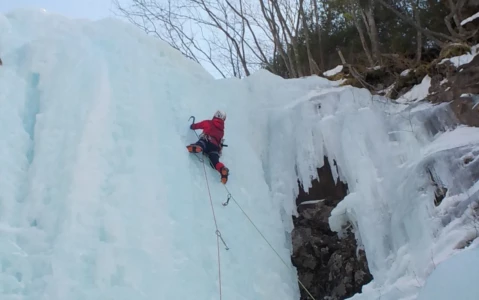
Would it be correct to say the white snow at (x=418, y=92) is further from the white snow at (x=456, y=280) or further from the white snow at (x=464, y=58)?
the white snow at (x=456, y=280)

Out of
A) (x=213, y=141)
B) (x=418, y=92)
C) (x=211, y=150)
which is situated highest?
(x=418, y=92)

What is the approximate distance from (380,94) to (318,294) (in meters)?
3.37

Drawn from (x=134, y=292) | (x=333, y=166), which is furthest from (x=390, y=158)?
(x=134, y=292)

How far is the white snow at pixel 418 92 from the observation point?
257 inches

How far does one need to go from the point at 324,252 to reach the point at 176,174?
1.95 meters

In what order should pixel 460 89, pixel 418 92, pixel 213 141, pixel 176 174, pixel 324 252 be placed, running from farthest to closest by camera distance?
pixel 418 92 < pixel 213 141 < pixel 460 89 < pixel 176 174 < pixel 324 252

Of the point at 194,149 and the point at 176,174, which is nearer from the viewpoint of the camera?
the point at 176,174

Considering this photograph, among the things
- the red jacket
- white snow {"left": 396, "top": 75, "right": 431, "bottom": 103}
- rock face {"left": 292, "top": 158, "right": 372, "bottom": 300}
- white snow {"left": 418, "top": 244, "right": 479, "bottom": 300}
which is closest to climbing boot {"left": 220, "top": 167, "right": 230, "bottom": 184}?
the red jacket

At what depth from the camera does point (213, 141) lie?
6.40 m

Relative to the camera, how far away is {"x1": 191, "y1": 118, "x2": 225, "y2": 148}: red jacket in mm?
6430

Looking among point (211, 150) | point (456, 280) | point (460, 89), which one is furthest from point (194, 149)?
point (456, 280)

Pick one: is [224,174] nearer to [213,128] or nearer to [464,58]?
[213,128]

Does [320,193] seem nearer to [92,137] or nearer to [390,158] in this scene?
[390,158]

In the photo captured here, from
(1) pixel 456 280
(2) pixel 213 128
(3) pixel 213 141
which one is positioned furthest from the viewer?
(2) pixel 213 128
